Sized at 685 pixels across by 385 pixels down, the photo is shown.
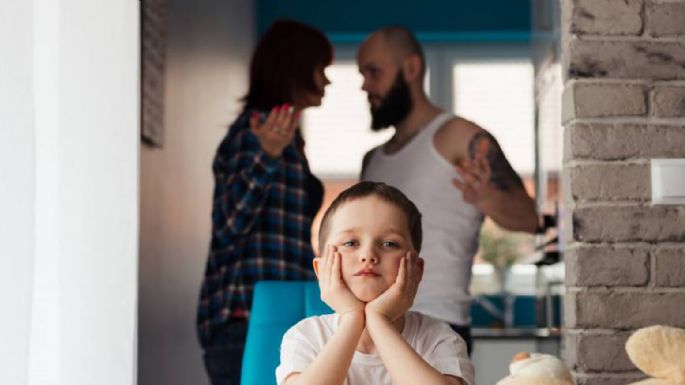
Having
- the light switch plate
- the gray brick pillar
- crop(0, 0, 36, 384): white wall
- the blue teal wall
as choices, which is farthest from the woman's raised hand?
the blue teal wall

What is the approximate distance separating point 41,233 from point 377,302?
620 millimetres

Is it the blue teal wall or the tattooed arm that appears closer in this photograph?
the tattooed arm

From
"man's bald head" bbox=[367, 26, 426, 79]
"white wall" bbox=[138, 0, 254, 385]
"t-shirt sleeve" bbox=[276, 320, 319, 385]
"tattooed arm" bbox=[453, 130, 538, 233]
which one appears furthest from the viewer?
"white wall" bbox=[138, 0, 254, 385]

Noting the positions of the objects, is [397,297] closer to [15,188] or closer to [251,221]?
[15,188]

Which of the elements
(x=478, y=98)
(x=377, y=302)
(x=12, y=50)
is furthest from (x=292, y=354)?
(x=478, y=98)

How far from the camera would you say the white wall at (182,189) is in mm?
3516

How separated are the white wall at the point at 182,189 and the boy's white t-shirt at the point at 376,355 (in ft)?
5.56

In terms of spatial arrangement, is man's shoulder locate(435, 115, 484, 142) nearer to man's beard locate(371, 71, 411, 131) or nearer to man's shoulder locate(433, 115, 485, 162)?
man's shoulder locate(433, 115, 485, 162)

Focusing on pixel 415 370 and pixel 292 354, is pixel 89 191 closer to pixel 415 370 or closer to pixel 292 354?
pixel 292 354

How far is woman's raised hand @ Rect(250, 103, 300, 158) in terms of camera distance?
299cm

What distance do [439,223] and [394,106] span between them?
0.40 metres

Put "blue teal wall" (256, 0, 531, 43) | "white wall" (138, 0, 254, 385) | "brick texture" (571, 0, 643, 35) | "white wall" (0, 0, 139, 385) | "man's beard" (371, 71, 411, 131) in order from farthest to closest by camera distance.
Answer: "blue teal wall" (256, 0, 531, 43), "white wall" (138, 0, 254, 385), "man's beard" (371, 71, 411, 131), "brick texture" (571, 0, 643, 35), "white wall" (0, 0, 139, 385)

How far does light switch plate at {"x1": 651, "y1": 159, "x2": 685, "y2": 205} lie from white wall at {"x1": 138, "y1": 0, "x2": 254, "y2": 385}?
173 centimetres

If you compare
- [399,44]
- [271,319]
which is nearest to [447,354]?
[271,319]
